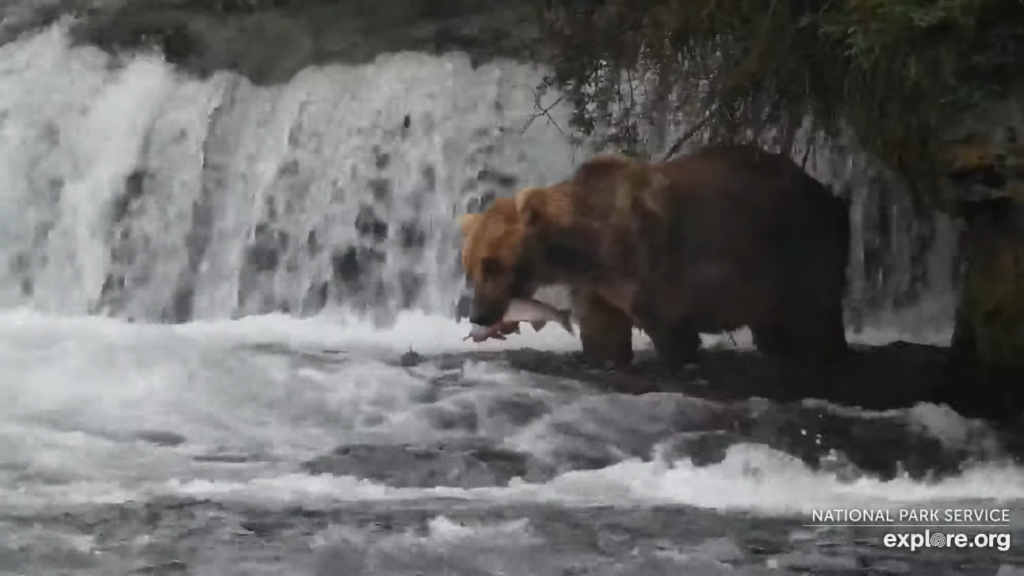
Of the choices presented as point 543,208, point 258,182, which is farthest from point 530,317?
point 258,182

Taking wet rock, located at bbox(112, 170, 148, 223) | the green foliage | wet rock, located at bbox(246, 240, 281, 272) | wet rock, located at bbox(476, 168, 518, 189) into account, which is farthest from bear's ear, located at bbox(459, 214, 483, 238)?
wet rock, located at bbox(112, 170, 148, 223)

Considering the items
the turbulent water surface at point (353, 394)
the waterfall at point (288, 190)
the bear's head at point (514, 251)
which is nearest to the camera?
the turbulent water surface at point (353, 394)

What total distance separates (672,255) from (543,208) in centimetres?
21

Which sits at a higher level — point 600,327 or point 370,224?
point 370,224

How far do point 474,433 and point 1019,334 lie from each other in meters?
0.79

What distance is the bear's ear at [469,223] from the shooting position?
1752 millimetres

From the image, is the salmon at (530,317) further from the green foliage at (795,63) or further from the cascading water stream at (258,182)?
the green foliage at (795,63)

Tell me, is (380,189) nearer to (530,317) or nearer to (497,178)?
(497,178)

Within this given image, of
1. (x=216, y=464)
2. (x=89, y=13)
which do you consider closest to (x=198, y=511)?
(x=216, y=464)

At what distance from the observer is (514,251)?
5.54 feet

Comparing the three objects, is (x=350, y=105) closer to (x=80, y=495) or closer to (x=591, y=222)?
(x=591, y=222)

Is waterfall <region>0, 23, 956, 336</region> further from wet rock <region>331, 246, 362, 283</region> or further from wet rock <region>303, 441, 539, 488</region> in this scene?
wet rock <region>303, 441, 539, 488</region>

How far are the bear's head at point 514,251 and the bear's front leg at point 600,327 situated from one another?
0.06 m

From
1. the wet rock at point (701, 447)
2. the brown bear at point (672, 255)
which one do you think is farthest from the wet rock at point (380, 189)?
the wet rock at point (701, 447)
